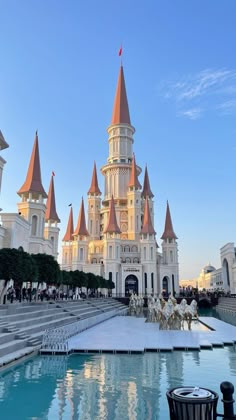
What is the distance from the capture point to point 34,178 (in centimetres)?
3619

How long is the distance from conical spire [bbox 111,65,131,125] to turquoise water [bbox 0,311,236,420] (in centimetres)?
6195

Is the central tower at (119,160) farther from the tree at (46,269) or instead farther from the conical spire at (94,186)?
the tree at (46,269)

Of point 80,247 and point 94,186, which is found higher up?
point 94,186

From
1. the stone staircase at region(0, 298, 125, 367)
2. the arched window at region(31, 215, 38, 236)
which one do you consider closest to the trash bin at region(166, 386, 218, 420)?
the stone staircase at region(0, 298, 125, 367)

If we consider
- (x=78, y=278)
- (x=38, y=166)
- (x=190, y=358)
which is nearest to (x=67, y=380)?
(x=190, y=358)

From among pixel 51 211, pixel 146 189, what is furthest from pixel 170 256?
pixel 51 211

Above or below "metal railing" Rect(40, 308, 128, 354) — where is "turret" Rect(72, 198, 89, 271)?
above

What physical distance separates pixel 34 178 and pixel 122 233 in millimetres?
29464

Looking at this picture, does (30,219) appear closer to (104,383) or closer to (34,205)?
(34,205)

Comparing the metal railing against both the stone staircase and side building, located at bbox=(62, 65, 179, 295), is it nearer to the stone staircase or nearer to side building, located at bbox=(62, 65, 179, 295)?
the stone staircase

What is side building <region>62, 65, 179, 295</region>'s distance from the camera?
55125 millimetres

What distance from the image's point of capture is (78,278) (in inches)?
1325

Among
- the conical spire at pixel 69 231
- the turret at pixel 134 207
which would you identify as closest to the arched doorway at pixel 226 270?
the turret at pixel 134 207

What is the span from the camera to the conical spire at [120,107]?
68938 millimetres
